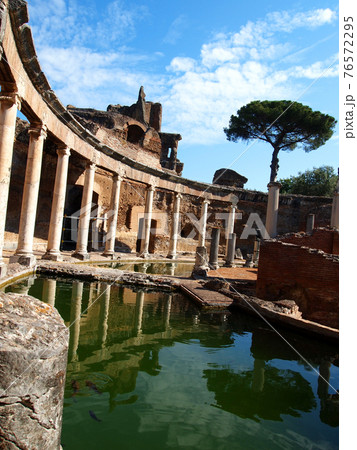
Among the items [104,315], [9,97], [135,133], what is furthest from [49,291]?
[135,133]

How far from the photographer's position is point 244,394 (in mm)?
3574

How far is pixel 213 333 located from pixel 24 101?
24.2 ft

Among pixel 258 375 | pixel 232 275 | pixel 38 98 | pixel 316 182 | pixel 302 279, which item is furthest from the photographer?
pixel 316 182

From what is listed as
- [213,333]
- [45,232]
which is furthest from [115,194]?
[213,333]

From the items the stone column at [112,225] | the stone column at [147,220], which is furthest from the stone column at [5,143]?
the stone column at [147,220]

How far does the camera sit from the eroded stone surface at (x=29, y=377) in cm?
168

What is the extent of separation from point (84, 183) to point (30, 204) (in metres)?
4.88

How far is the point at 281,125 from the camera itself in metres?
33.1

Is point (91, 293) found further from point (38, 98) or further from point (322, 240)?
point (322, 240)

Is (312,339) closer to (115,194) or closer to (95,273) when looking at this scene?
(95,273)

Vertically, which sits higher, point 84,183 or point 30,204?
point 84,183

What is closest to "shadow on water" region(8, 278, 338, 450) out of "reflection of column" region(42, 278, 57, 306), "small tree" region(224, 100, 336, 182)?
"reflection of column" region(42, 278, 57, 306)

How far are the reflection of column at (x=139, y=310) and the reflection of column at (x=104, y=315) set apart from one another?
1.75ft

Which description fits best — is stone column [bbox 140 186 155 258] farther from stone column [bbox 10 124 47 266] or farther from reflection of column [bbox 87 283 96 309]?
reflection of column [bbox 87 283 96 309]
